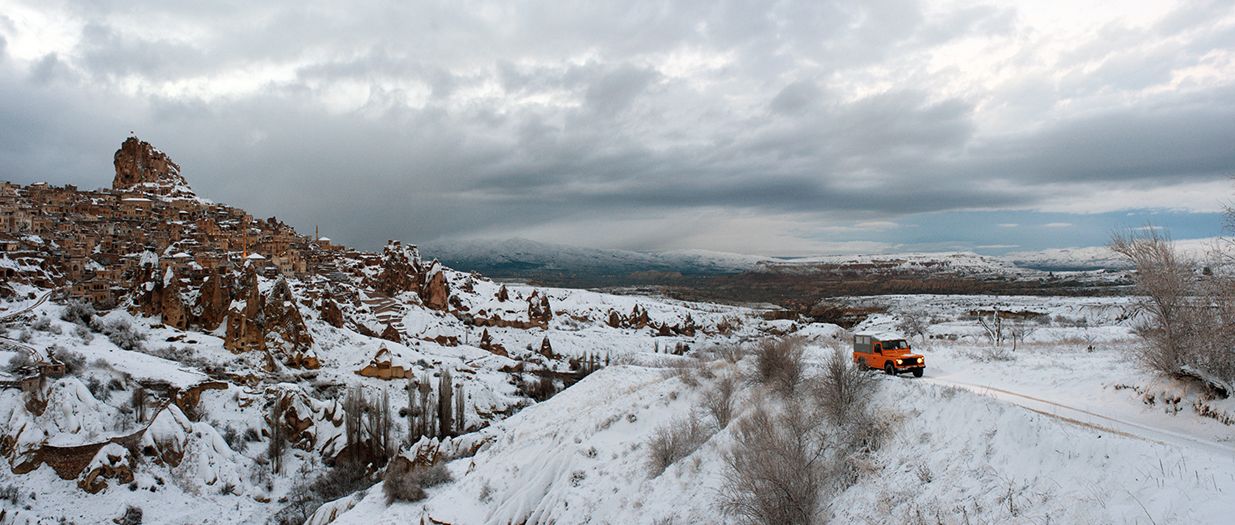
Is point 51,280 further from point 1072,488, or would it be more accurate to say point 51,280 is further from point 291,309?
point 1072,488

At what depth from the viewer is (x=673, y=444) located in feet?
62.0

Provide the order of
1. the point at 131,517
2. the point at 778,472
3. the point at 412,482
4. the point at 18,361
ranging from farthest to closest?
the point at 18,361 → the point at 131,517 → the point at 412,482 → the point at 778,472

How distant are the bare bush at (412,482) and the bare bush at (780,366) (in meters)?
17.0

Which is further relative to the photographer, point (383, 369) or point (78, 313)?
point (383, 369)

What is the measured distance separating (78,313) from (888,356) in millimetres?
61958

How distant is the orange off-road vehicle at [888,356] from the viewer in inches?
755

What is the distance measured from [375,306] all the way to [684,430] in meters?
65.1

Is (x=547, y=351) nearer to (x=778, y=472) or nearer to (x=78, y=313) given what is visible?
(x=78, y=313)

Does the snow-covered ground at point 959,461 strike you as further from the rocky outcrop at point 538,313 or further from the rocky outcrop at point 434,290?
the rocky outcrop at point 538,313

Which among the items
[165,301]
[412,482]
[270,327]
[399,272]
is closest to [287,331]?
[270,327]

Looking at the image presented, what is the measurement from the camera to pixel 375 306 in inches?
2911

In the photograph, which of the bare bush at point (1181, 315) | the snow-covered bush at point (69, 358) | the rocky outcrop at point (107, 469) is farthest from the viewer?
the snow-covered bush at point (69, 358)

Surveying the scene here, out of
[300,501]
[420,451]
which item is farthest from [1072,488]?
[300,501]

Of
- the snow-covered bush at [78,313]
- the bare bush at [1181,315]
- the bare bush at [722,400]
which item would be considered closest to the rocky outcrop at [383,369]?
the snow-covered bush at [78,313]
